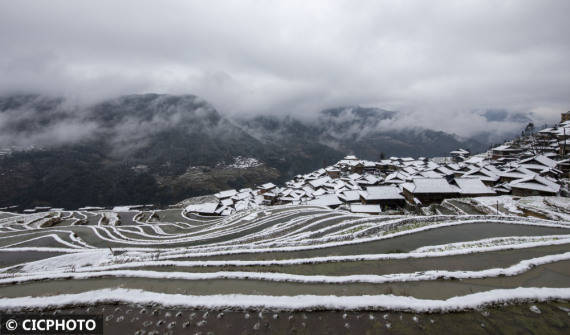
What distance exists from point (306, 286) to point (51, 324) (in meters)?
8.23

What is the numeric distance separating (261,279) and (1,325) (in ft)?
26.8

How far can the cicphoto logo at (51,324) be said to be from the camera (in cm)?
630

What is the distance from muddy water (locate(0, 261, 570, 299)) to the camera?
24.0 ft

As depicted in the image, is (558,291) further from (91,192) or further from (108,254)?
(91,192)

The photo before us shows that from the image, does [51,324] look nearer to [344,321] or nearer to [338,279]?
[344,321]

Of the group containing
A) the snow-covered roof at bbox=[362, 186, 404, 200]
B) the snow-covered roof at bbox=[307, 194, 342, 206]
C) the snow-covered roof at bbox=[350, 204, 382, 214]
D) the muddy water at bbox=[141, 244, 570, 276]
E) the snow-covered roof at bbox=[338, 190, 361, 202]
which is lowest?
the snow-covered roof at bbox=[307, 194, 342, 206]

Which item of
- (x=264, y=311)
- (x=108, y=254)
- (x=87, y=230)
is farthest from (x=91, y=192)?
(x=264, y=311)

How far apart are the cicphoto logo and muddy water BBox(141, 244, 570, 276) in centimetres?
377

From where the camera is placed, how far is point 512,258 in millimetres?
10219

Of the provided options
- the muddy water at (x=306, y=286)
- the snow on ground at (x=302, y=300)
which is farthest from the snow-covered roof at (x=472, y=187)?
the snow on ground at (x=302, y=300)

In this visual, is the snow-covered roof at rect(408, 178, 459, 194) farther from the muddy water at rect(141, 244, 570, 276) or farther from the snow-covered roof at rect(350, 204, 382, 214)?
the muddy water at rect(141, 244, 570, 276)

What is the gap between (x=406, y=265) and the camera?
969cm

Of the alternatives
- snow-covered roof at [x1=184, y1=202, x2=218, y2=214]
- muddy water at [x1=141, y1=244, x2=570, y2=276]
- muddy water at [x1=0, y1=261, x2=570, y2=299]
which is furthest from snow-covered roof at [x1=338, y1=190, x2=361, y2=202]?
muddy water at [x1=0, y1=261, x2=570, y2=299]

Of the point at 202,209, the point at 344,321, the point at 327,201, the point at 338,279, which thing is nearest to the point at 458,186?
the point at 327,201
